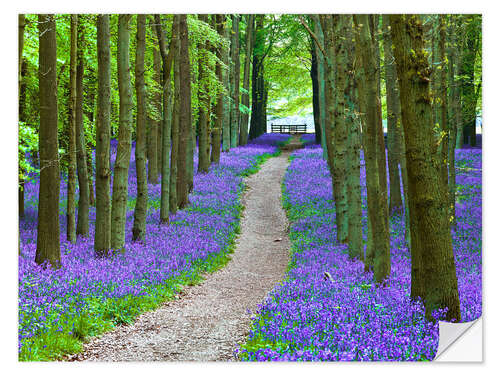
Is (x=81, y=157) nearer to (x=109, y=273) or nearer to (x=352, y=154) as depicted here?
(x=109, y=273)

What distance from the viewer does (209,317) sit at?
795 cm

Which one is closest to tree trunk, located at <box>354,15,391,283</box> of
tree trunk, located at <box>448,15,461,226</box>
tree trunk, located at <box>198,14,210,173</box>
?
tree trunk, located at <box>448,15,461,226</box>

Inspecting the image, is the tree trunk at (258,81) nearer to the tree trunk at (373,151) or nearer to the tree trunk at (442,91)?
the tree trunk at (442,91)

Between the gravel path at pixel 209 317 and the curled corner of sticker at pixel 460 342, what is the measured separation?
8.18 ft

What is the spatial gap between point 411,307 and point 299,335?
60.5 inches

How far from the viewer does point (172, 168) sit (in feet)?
50.8

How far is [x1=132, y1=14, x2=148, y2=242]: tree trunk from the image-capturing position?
11.7m

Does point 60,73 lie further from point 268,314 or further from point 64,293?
point 268,314

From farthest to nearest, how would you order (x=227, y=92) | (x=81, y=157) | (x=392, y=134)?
(x=227, y=92) → (x=392, y=134) → (x=81, y=157)

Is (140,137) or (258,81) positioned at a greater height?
(258,81)

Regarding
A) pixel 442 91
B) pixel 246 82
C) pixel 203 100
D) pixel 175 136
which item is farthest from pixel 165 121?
pixel 246 82

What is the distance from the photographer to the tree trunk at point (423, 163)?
18.4 feet

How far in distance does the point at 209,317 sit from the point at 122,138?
4.88 metres

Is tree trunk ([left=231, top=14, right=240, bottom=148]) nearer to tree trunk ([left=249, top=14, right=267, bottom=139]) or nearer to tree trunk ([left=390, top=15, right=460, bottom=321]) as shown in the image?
tree trunk ([left=249, top=14, right=267, bottom=139])
